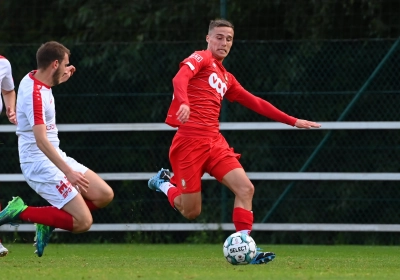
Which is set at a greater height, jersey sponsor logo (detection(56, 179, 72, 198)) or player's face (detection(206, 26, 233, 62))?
player's face (detection(206, 26, 233, 62))

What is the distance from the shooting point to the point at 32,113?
8172mm

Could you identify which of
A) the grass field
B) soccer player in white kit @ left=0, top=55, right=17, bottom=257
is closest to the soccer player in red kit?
the grass field

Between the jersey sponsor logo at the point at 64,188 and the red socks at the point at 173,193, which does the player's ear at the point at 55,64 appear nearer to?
the jersey sponsor logo at the point at 64,188

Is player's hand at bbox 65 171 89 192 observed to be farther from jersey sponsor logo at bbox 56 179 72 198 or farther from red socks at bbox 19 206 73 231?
red socks at bbox 19 206 73 231

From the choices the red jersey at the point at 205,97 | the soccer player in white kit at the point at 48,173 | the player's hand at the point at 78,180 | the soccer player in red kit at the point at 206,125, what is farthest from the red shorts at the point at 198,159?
the player's hand at the point at 78,180

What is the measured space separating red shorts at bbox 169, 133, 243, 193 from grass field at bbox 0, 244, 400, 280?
71 centimetres

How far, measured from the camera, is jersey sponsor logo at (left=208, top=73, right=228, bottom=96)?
29.3 ft

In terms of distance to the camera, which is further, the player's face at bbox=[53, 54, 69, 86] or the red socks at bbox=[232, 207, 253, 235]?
the player's face at bbox=[53, 54, 69, 86]

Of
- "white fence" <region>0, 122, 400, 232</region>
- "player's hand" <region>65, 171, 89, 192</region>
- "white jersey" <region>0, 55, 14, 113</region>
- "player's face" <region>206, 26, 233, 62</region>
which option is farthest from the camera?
"white fence" <region>0, 122, 400, 232</region>

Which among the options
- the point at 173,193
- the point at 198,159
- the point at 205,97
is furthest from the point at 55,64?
the point at 173,193

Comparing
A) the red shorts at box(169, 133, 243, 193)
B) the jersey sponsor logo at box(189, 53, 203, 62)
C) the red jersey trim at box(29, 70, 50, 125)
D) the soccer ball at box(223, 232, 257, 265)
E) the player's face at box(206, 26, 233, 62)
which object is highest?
the player's face at box(206, 26, 233, 62)

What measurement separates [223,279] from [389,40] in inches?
224

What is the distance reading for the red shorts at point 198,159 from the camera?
28.4ft

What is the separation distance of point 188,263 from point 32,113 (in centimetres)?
181
